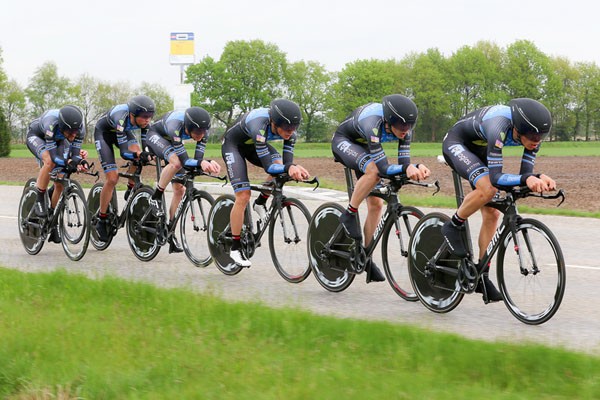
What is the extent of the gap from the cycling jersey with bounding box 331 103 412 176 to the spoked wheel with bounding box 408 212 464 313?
51 cm

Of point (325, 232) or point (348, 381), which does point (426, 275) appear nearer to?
point (325, 232)

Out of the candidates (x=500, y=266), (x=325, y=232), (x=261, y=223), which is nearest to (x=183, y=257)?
(x=261, y=223)

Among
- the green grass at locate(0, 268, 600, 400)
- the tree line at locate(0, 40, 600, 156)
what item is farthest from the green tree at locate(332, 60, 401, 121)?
the green grass at locate(0, 268, 600, 400)

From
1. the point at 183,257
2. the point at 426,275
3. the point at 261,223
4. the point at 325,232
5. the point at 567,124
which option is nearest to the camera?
the point at 426,275

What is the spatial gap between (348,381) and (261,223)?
15.1ft

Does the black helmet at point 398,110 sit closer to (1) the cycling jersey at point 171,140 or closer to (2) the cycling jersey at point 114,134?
(1) the cycling jersey at point 171,140

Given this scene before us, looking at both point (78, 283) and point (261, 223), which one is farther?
point (261, 223)

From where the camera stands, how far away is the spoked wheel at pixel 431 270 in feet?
23.2

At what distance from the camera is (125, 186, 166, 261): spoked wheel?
33.4 feet

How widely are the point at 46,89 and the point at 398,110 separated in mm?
125915

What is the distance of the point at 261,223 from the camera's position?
9023mm

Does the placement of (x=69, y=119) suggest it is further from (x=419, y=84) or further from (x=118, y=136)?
(x=419, y=84)

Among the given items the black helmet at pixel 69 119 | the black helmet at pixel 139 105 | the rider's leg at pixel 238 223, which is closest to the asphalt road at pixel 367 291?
the rider's leg at pixel 238 223

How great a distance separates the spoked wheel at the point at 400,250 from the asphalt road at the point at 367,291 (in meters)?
0.13
